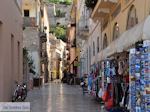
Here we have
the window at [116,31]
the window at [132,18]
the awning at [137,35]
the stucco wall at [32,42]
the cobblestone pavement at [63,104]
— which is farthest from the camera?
the stucco wall at [32,42]

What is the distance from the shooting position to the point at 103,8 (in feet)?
48.3

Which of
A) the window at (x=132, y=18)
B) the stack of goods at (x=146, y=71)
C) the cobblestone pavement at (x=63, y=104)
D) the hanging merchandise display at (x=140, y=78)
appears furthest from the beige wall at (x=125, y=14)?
the cobblestone pavement at (x=63, y=104)

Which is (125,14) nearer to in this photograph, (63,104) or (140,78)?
(63,104)

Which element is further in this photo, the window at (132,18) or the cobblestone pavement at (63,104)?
the cobblestone pavement at (63,104)

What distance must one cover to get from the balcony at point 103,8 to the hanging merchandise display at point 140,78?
677 centimetres

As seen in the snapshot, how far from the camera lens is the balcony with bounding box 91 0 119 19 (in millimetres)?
13555

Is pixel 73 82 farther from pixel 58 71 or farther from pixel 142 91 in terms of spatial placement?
pixel 58 71

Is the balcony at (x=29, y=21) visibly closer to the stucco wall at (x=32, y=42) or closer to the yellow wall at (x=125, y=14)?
the stucco wall at (x=32, y=42)

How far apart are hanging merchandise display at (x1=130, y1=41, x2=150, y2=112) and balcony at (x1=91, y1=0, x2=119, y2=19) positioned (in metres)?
6.77

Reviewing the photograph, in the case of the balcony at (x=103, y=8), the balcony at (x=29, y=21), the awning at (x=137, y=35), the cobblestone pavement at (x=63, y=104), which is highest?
the balcony at (x=29, y=21)

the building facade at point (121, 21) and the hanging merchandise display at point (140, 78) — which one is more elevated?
the building facade at point (121, 21)

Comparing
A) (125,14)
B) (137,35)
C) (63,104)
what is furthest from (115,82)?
(63,104)

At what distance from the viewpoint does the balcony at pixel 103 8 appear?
1355 cm

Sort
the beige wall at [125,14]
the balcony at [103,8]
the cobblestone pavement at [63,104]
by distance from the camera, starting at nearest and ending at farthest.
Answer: the beige wall at [125,14]
the cobblestone pavement at [63,104]
the balcony at [103,8]
